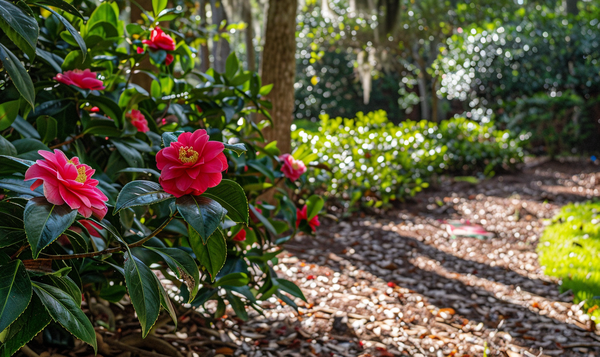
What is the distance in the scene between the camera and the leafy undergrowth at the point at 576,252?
2467 millimetres

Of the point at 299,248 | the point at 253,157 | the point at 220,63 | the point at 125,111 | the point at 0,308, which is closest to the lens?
the point at 0,308

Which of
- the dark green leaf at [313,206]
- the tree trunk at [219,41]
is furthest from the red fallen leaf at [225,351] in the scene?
the tree trunk at [219,41]

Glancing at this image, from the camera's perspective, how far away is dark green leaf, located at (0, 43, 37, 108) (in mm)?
895

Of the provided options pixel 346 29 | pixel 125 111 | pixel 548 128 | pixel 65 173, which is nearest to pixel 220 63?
pixel 346 29

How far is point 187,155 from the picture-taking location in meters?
0.84

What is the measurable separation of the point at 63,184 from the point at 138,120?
2.51ft

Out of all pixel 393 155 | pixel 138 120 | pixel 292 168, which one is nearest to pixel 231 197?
pixel 138 120

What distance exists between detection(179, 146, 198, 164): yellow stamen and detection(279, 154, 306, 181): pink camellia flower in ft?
3.35

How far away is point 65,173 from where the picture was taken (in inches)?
31.2

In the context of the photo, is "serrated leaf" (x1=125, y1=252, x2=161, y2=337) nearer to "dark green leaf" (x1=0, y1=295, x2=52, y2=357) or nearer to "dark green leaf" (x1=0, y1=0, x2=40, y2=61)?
"dark green leaf" (x1=0, y1=295, x2=52, y2=357)

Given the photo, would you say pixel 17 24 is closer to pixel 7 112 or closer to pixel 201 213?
pixel 7 112

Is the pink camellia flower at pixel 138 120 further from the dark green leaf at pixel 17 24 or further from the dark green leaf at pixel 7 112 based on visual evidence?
the dark green leaf at pixel 17 24

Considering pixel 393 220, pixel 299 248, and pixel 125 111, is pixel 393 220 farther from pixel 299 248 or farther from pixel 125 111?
pixel 125 111

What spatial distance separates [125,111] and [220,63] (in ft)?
25.4
